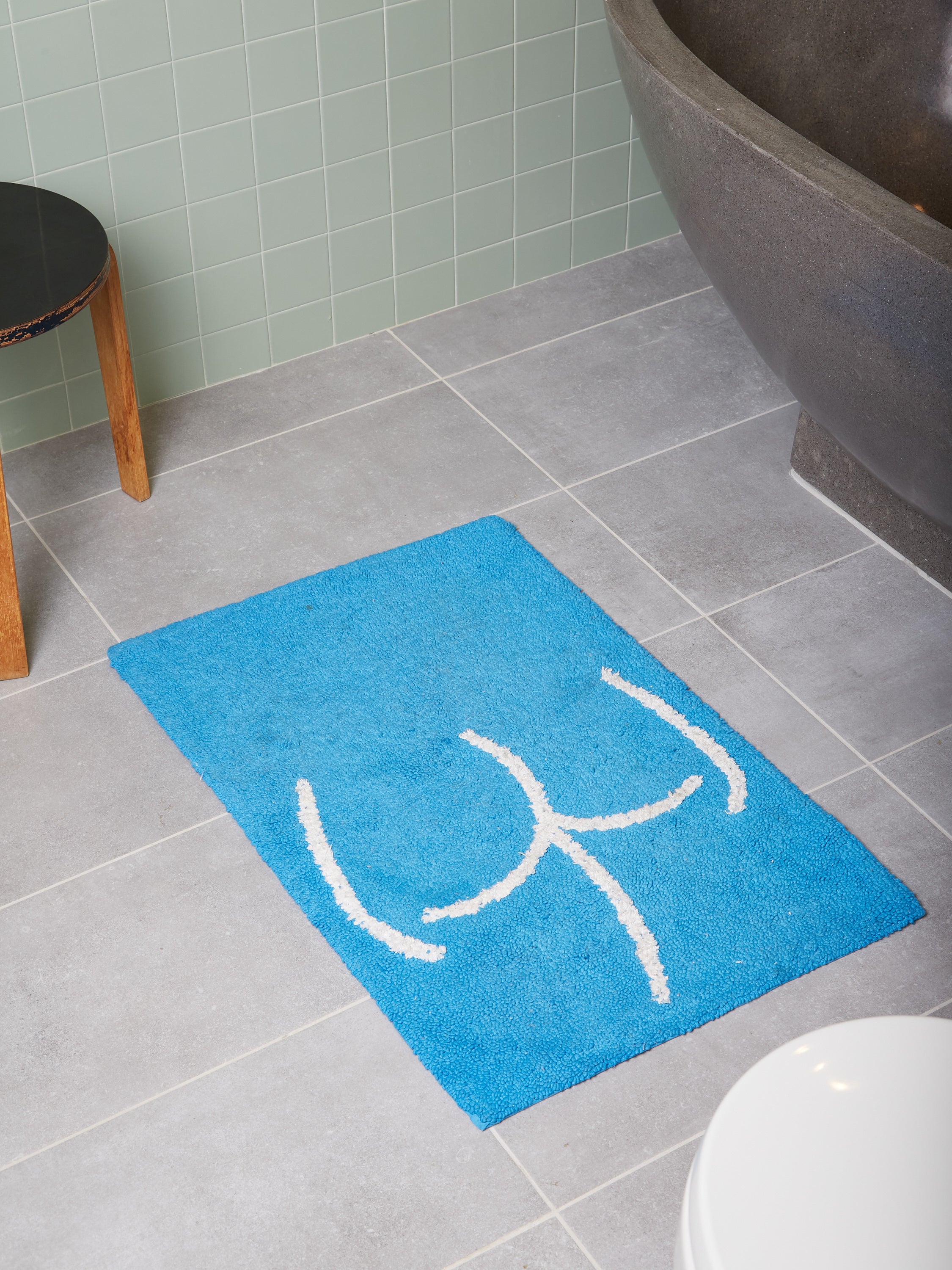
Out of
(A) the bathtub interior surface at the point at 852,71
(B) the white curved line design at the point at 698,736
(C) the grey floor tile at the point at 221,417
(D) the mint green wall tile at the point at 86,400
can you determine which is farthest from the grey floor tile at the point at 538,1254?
(D) the mint green wall tile at the point at 86,400

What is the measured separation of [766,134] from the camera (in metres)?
1.15

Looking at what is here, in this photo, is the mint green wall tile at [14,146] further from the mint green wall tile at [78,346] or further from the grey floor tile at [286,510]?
the grey floor tile at [286,510]

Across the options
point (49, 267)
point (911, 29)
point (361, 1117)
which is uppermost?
point (911, 29)

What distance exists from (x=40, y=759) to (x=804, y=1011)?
966 mm

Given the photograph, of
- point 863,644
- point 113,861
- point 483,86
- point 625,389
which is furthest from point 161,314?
point 863,644

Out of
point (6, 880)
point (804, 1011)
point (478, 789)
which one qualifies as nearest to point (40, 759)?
point (6, 880)

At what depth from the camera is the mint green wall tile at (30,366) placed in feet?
7.05

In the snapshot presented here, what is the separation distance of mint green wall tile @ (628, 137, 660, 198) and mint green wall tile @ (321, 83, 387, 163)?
0.52 metres

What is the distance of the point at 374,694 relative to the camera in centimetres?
184

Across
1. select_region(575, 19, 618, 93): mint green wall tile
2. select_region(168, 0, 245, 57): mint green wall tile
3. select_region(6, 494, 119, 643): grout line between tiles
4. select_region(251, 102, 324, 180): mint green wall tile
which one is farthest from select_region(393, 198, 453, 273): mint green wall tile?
select_region(6, 494, 119, 643): grout line between tiles

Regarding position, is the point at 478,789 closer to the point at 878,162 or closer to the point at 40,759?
the point at 40,759

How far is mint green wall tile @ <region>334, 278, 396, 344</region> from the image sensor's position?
2.44 metres

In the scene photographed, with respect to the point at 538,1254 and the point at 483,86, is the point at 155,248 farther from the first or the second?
the point at 538,1254

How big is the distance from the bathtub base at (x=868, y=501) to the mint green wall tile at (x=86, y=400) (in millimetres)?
1085
